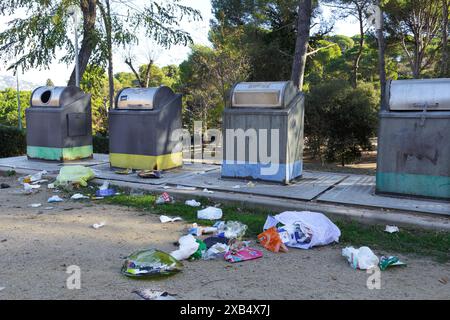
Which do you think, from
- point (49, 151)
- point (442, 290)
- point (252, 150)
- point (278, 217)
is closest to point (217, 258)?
point (278, 217)

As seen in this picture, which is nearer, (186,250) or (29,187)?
(186,250)

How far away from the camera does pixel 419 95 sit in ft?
17.3

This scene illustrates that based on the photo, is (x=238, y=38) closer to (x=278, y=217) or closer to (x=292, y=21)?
(x=292, y=21)

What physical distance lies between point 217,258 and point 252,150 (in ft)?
9.51

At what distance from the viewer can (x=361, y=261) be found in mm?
3398

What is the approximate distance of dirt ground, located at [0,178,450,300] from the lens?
2943mm

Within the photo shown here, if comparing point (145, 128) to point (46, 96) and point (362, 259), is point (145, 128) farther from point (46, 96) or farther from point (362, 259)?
point (362, 259)

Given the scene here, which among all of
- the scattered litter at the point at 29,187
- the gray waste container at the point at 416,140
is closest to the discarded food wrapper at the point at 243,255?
the gray waste container at the point at 416,140

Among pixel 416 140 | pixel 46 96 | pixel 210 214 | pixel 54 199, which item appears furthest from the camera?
pixel 46 96

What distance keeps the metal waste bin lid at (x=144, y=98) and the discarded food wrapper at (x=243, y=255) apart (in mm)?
4060

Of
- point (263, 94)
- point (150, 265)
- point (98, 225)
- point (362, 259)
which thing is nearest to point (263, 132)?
point (263, 94)

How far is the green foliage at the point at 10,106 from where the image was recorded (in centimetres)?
3610

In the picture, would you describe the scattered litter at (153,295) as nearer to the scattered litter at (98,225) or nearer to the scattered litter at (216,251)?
the scattered litter at (216,251)

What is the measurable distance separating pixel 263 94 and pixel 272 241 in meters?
2.92
